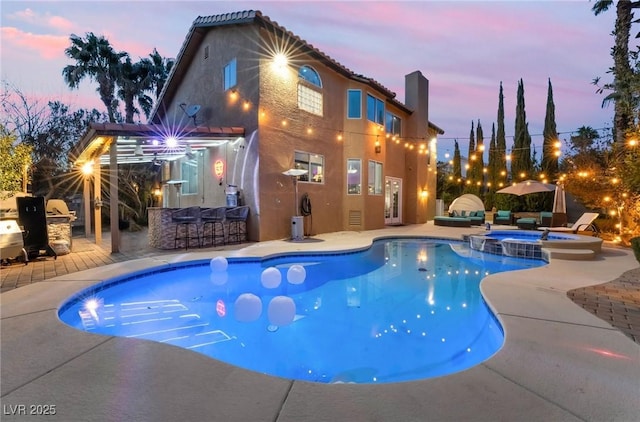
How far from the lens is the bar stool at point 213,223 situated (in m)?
9.18

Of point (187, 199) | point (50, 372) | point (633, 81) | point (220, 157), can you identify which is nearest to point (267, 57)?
point (220, 157)

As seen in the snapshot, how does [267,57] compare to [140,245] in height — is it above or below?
above

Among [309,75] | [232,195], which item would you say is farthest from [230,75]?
[232,195]

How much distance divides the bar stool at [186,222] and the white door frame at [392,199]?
349 inches

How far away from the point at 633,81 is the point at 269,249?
775 cm

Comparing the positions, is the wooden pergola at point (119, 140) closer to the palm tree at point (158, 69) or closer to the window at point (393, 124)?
the window at point (393, 124)

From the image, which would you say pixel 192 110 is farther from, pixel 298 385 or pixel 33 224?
pixel 298 385

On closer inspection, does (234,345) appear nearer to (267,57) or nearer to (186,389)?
(186,389)

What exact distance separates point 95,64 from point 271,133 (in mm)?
13316

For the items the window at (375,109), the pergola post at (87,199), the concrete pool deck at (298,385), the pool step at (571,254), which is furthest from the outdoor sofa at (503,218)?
the pergola post at (87,199)

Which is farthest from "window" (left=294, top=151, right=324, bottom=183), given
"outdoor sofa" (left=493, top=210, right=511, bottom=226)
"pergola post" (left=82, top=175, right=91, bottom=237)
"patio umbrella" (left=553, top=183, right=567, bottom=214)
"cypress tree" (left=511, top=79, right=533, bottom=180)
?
"cypress tree" (left=511, top=79, right=533, bottom=180)

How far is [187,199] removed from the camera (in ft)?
44.5

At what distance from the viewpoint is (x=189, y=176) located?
13.4 m

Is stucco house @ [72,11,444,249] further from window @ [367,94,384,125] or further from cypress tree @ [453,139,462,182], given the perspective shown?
cypress tree @ [453,139,462,182]
